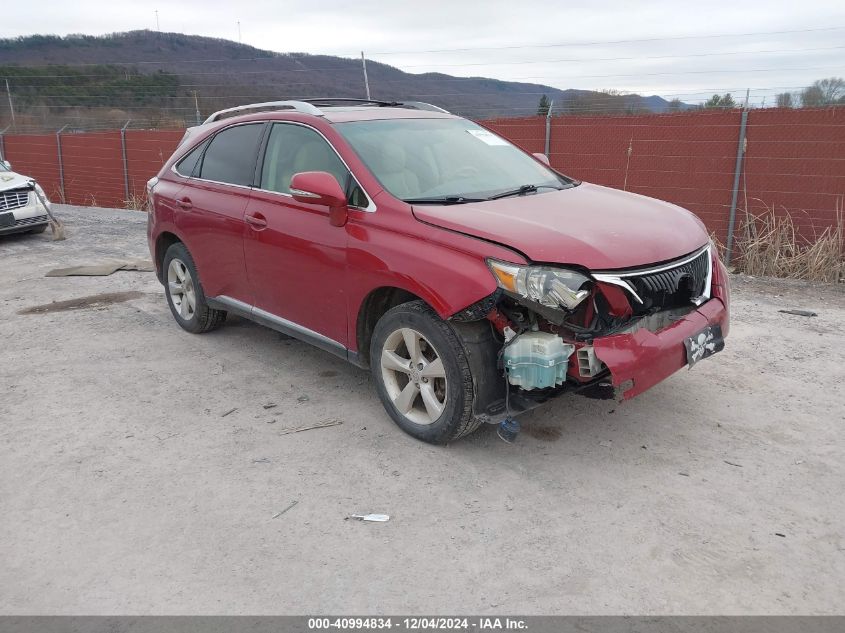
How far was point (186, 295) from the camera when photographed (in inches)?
233

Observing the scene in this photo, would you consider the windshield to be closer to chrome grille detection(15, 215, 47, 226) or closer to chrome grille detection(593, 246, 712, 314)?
chrome grille detection(593, 246, 712, 314)

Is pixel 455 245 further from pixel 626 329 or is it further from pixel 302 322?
pixel 302 322

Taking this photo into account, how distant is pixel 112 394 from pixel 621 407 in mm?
3350

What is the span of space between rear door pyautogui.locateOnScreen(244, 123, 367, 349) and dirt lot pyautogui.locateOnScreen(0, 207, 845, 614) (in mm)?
605

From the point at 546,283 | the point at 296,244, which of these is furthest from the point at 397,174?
the point at 546,283

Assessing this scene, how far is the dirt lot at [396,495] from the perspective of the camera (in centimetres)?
269

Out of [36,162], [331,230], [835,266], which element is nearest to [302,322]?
[331,230]

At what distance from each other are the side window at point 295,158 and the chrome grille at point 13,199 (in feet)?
27.6

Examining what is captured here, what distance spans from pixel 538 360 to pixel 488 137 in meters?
2.30

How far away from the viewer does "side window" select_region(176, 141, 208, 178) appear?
5.57 metres

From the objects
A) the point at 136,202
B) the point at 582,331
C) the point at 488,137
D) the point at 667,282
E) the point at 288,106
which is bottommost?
the point at 136,202

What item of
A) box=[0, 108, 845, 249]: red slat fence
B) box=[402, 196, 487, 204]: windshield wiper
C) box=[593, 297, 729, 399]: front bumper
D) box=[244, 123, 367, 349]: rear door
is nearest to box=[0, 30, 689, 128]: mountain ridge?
box=[0, 108, 845, 249]: red slat fence

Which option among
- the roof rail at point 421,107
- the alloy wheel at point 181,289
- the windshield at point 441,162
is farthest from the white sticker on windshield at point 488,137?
the alloy wheel at point 181,289

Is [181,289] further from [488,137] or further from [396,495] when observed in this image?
[396,495]
